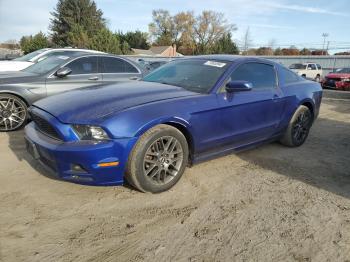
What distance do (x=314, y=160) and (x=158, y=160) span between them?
2671mm

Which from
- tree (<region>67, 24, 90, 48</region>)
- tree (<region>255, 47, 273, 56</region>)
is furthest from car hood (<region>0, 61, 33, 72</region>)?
tree (<region>255, 47, 273, 56</region>)

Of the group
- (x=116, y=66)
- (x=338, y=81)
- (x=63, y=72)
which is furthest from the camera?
(x=338, y=81)

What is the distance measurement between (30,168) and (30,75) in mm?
2626

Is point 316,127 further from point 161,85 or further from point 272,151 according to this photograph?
point 161,85

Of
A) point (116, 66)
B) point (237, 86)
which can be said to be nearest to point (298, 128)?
point (237, 86)

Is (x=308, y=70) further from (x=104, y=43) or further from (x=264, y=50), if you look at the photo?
(x=264, y=50)

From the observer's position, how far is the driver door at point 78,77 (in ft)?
19.6

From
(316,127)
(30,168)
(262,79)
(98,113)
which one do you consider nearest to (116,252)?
(98,113)

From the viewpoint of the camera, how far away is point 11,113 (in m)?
5.62

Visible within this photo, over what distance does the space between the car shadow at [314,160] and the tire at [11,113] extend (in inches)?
151

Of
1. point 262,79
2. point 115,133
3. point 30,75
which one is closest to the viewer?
point 115,133

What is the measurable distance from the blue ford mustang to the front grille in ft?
0.04

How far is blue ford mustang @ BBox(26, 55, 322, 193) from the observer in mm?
3080

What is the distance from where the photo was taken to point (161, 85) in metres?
4.11
